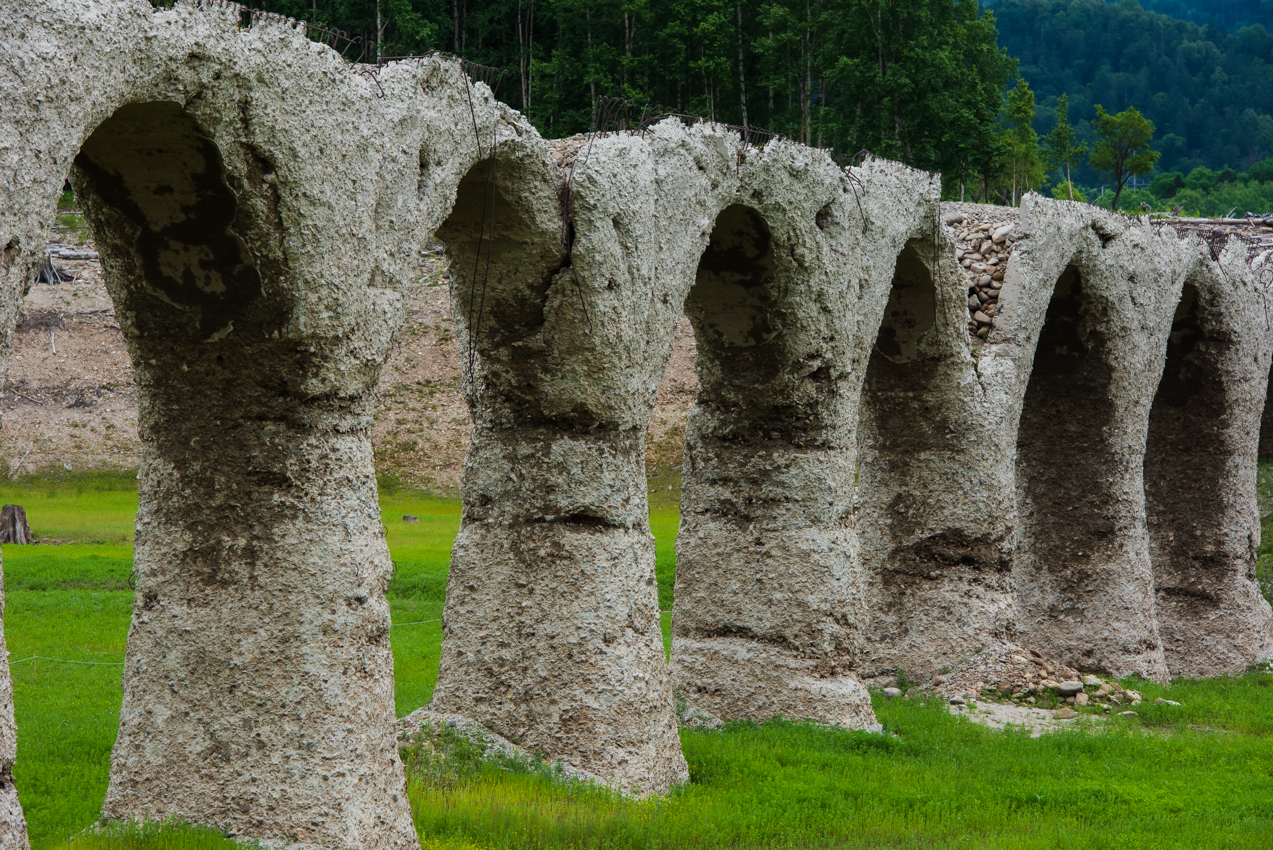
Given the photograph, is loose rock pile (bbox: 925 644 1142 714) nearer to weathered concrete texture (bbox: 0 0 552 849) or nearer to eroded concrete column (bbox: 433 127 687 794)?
eroded concrete column (bbox: 433 127 687 794)

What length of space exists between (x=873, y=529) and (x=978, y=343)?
79.6 inches

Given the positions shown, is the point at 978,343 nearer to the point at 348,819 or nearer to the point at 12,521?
the point at 348,819

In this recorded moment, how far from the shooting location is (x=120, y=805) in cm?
612

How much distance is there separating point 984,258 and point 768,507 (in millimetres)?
4380

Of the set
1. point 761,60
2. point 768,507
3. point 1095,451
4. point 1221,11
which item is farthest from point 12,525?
point 1221,11

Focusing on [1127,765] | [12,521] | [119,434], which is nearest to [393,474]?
[119,434]

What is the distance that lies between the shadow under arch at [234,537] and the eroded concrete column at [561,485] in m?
1.81

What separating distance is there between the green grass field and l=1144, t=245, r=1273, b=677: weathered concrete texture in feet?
8.03

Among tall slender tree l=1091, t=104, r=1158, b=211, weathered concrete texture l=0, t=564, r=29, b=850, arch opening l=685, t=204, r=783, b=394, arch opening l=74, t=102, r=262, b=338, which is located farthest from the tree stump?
tall slender tree l=1091, t=104, r=1158, b=211

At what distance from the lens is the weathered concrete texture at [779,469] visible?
9.85 metres

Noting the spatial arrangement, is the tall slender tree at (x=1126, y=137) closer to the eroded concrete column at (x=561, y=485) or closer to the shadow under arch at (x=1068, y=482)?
the shadow under arch at (x=1068, y=482)

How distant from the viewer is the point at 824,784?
8406 mm

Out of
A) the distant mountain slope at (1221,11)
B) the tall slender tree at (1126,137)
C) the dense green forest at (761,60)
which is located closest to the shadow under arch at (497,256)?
the dense green forest at (761,60)

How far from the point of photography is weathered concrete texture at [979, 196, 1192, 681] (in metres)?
13.4
